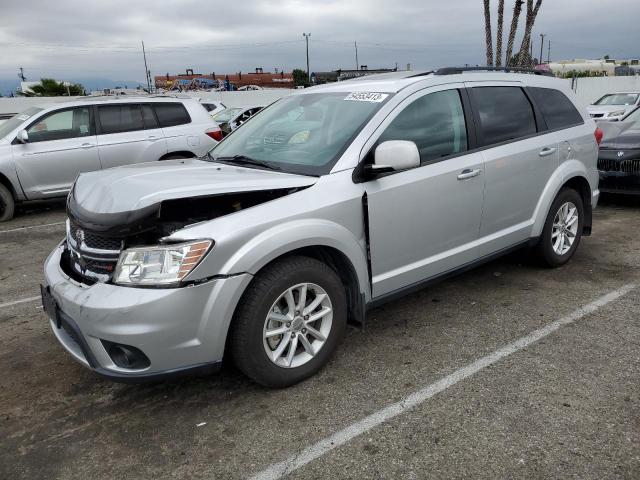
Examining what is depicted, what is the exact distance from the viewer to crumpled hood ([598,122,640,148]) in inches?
292

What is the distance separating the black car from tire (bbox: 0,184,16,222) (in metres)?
8.69

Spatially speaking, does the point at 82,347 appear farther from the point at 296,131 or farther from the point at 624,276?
the point at 624,276

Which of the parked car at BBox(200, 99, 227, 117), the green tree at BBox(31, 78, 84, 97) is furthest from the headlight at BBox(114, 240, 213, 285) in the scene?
the green tree at BBox(31, 78, 84, 97)

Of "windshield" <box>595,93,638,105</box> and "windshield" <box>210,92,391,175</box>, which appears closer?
"windshield" <box>210,92,391,175</box>

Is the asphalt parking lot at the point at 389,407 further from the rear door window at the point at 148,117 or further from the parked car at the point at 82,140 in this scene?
the rear door window at the point at 148,117

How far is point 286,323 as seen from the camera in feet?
9.85

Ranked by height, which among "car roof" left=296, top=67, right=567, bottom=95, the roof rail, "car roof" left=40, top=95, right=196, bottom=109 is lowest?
"car roof" left=296, top=67, right=567, bottom=95

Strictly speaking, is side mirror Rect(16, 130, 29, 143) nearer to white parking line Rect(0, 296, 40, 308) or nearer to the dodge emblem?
white parking line Rect(0, 296, 40, 308)

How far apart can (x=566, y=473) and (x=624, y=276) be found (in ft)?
9.87

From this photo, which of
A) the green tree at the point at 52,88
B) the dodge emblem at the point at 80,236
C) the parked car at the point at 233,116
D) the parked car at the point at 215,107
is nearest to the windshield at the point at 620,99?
the parked car at the point at 233,116

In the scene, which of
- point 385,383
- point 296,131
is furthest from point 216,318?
point 296,131

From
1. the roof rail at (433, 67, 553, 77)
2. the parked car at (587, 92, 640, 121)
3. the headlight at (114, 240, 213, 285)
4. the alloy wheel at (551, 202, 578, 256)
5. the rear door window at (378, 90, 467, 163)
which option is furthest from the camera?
the parked car at (587, 92, 640, 121)

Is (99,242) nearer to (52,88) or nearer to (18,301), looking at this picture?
(18,301)

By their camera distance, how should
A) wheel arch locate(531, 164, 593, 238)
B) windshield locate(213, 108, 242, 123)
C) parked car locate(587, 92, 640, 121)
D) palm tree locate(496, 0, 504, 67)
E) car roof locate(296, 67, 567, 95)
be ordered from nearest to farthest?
car roof locate(296, 67, 567, 95) < wheel arch locate(531, 164, 593, 238) < palm tree locate(496, 0, 504, 67) < windshield locate(213, 108, 242, 123) < parked car locate(587, 92, 640, 121)
